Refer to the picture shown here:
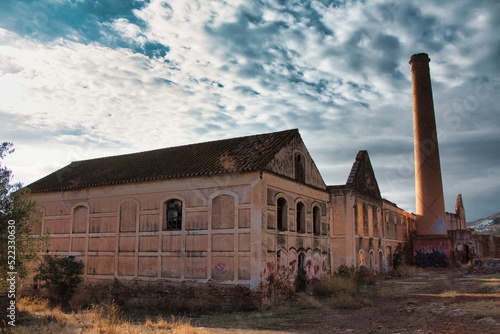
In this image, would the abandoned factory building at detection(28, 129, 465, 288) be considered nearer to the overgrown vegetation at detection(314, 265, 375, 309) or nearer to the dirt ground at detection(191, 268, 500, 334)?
the overgrown vegetation at detection(314, 265, 375, 309)

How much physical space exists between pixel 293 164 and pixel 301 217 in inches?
100

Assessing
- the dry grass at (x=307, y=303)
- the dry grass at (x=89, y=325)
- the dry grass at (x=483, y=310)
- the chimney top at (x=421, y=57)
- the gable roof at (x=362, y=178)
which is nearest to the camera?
the dry grass at (x=89, y=325)

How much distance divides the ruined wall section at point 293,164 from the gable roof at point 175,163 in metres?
0.32

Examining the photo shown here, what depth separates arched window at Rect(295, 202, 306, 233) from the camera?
1881 centimetres

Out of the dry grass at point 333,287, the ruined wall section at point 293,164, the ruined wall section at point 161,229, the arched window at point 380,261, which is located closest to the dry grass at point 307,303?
the dry grass at point 333,287

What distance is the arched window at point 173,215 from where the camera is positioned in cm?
1733

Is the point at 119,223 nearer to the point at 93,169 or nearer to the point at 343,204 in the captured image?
the point at 93,169

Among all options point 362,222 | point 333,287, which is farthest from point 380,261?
point 333,287

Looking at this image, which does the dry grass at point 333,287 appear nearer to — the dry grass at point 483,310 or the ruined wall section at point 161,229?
the ruined wall section at point 161,229

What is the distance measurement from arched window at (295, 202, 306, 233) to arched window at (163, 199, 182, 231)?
543cm

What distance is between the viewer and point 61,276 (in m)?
19.1

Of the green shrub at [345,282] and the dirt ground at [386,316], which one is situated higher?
the green shrub at [345,282]

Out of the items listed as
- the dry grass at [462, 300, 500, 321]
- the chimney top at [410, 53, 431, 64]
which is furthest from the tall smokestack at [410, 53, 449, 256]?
the dry grass at [462, 300, 500, 321]

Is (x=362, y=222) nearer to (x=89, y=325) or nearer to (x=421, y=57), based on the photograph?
(x=89, y=325)
